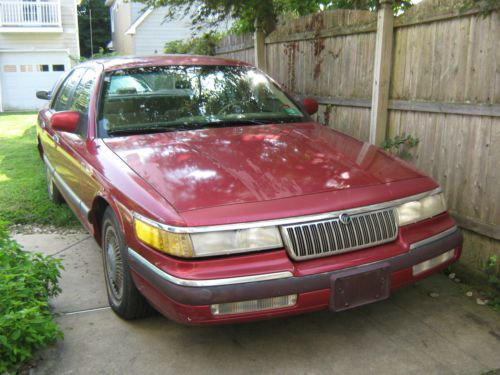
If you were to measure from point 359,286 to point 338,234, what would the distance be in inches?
11.9

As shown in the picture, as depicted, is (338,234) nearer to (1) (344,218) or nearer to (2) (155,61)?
(1) (344,218)

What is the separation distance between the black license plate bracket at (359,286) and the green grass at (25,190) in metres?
3.65

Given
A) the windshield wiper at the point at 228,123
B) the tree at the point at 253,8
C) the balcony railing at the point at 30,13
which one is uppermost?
the balcony railing at the point at 30,13

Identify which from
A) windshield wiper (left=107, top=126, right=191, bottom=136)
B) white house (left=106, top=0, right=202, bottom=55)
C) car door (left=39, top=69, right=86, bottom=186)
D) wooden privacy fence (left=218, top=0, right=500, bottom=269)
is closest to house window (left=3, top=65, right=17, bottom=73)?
white house (left=106, top=0, right=202, bottom=55)

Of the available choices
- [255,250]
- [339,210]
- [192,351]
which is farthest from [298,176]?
[192,351]

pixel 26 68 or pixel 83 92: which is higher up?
pixel 26 68

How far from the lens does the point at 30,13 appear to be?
72.5 feet

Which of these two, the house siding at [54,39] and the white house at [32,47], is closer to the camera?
the white house at [32,47]

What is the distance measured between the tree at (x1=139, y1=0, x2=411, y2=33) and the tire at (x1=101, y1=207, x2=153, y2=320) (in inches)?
169

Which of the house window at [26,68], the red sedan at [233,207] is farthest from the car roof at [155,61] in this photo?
the house window at [26,68]

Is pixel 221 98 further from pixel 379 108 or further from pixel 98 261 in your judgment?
pixel 98 261

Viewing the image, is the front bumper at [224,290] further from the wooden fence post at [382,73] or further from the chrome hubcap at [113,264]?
the wooden fence post at [382,73]

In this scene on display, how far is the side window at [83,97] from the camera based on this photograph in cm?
411

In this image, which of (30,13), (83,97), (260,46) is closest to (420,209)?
(83,97)
